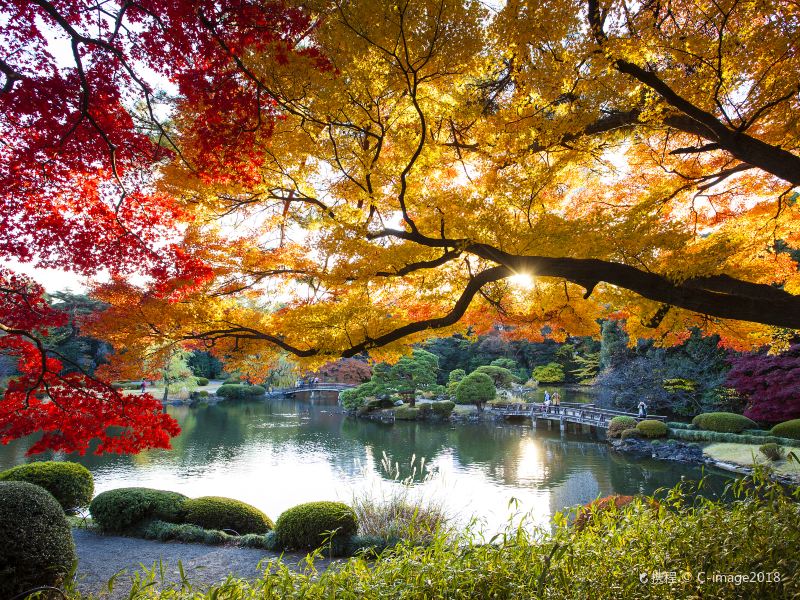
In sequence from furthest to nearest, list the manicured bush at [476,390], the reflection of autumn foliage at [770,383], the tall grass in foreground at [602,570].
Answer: the manicured bush at [476,390], the reflection of autumn foliage at [770,383], the tall grass in foreground at [602,570]

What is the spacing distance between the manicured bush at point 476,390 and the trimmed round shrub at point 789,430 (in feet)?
34.6

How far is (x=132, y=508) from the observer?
6129mm

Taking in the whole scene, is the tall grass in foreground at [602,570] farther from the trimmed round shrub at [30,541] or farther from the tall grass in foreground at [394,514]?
the tall grass in foreground at [394,514]

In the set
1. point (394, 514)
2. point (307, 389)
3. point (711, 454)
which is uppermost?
point (307, 389)

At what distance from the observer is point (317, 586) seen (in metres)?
2.30

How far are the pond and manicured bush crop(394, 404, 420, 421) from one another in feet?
6.14

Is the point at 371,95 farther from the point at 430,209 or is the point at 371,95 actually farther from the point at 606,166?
the point at 606,166

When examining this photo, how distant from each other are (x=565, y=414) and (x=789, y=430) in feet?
23.8

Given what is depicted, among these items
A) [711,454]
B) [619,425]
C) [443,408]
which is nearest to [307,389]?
[443,408]

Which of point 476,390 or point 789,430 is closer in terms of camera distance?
point 789,430

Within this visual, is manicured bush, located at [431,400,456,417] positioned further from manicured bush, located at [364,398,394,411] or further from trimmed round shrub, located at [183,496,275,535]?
trimmed round shrub, located at [183,496,275,535]

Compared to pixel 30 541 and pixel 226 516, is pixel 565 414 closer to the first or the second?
pixel 226 516

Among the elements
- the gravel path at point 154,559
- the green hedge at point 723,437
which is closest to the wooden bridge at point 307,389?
the green hedge at point 723,437

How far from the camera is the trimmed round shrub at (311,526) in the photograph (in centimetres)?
552
